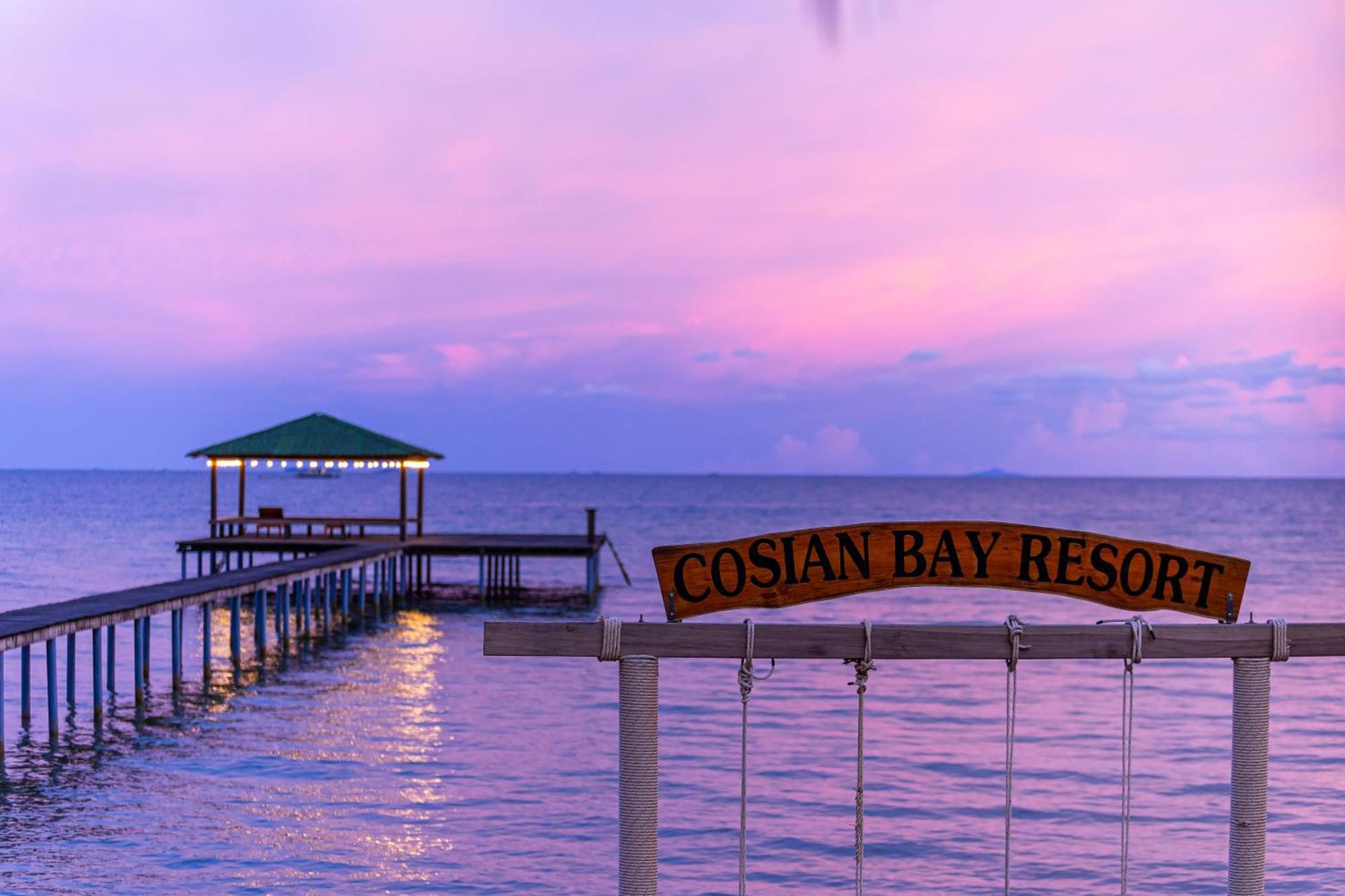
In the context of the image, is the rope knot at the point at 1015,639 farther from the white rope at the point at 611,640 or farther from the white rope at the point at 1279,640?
the white rope at the point at 611,640

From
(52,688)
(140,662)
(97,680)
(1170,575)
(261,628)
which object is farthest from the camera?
(261,628)

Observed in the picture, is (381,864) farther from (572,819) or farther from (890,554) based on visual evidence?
(890,554)

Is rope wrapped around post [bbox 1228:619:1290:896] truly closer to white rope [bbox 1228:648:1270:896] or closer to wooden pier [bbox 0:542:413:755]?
white rope [bbox 1228:648:1270:896]

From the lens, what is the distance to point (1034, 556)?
192 inches

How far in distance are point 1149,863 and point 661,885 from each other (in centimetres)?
459

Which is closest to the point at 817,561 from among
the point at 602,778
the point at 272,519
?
the point at 602,778

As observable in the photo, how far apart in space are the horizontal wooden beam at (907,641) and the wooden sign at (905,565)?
0.39 feet

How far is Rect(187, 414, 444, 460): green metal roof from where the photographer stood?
36156 millimetres

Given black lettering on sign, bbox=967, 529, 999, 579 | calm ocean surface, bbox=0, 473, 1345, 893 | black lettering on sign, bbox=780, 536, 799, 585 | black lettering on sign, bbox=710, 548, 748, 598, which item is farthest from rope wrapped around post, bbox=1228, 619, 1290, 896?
calm ocean surface, bbox=0, 473, 1345, 893

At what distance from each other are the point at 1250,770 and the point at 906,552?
5.15 feet

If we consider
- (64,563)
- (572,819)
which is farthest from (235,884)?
(64,563)

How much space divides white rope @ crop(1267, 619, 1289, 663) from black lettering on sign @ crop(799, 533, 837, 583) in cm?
162

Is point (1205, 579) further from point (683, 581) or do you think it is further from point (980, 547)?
point (683, 581)

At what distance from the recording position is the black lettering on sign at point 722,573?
4875 mm
